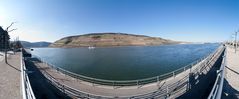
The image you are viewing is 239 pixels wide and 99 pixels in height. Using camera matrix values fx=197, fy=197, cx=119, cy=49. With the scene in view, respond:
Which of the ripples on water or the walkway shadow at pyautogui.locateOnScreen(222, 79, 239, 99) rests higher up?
the walkway shadow at pyautogui.locateOnScreen(222, 79, 239, 99)

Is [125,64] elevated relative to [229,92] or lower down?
lower down

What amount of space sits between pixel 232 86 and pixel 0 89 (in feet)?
57.0

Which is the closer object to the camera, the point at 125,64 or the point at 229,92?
the point at 229,92

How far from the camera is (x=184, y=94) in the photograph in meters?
12.3

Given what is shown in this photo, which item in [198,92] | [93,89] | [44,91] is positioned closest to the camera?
[198,92]

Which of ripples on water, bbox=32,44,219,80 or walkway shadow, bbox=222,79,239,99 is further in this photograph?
ripples on water, bbox=32,44,219,80

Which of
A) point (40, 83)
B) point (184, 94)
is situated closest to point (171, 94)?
point (184, 94)

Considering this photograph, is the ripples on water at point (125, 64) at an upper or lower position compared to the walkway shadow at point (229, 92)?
lower

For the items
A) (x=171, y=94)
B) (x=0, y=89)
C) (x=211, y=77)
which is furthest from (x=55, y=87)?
(x=211, y=77)

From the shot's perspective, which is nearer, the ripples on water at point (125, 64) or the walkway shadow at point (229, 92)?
the walkway shadow at point (229, 92)

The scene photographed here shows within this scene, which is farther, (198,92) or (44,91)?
(44,91)

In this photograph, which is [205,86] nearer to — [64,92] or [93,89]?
Result: [93,89]

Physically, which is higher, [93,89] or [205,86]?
[205,86]

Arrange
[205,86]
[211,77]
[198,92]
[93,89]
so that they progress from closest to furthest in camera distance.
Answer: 1. [198,92]
2. [205,86]
3. [211,77]
4. [93,89]
